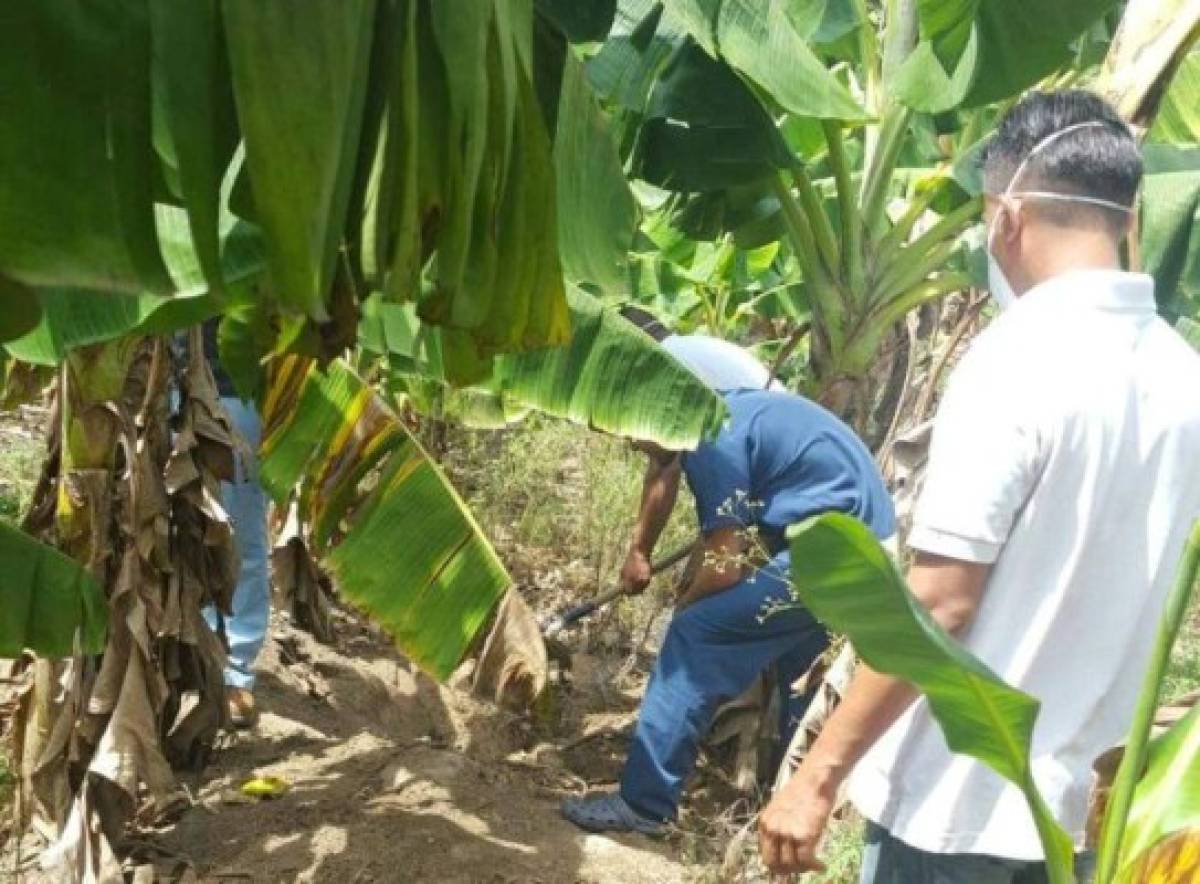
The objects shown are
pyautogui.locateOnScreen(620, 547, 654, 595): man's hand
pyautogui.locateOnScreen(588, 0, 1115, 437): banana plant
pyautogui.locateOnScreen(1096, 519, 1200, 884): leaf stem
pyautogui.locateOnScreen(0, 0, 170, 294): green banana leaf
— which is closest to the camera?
pyautogui.locateOnScreen(0, 0, 170, 294): green banana leaf

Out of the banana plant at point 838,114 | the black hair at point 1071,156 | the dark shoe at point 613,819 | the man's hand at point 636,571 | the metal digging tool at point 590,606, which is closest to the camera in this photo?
the black hair at point 1071,156

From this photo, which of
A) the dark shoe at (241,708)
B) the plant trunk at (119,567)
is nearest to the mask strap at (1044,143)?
the plant trunk at (119,567)

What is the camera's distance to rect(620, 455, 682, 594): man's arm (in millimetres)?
5234

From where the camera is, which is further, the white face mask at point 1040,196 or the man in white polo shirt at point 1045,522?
the white face mask at point 1040,196

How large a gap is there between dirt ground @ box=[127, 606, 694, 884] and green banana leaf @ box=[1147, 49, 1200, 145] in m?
3.03

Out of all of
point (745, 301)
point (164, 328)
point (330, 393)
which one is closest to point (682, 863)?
point (330, 393)

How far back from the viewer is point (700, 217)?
18.1 ft

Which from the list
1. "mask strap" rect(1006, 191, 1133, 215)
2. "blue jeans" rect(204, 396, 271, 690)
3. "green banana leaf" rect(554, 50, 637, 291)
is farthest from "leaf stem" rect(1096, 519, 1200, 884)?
"blue jeans" rect(204, 396, 271, 690)

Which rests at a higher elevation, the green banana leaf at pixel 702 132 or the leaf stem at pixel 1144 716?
the green banana leaf at pixel 702 132

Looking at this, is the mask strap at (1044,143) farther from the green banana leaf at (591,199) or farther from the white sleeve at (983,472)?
the green banana leaf at (591,199)

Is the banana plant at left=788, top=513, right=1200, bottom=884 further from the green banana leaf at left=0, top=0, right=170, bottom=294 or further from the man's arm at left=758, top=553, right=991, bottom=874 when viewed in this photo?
the green banana leaf at left=0, top=0, right=170, bottom=294

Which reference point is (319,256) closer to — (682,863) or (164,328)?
(164,328)

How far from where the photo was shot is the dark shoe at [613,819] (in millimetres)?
4980

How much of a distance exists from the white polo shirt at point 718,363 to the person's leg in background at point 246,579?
143cm
